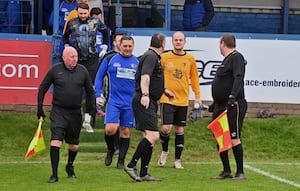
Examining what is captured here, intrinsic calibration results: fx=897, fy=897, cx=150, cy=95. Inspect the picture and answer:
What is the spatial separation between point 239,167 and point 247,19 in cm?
1051

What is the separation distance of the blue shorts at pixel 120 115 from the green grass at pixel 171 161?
30.3 inches

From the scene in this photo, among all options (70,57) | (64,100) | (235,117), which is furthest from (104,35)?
(235,117)

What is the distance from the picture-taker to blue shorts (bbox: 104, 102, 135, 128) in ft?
45.7

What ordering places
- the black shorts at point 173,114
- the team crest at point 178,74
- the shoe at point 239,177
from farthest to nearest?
the team crest at point 178,74
the black shorts at point 173,114
the shoe at point 239,177

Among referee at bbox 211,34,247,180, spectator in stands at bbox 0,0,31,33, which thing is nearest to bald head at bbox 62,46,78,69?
referee at bbox 211,34,247,180

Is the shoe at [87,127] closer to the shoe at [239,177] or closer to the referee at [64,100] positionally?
the referee at [64,100]

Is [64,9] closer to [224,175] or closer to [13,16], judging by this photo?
[13,16]

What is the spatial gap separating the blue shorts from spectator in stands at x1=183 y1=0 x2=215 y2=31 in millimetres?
6329

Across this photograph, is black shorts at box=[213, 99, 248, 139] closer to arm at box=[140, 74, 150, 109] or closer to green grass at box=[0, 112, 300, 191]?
green grass at box=[0, 112, 300, 191]

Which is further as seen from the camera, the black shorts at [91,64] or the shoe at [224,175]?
the black shorts at [91,64]

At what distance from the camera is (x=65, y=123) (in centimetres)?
1258

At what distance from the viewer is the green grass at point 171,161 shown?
40.1 feet

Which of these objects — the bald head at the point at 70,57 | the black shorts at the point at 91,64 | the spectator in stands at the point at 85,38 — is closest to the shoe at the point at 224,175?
the bald head at the point at 70,57

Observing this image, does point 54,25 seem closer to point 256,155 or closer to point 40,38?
point 40,38
